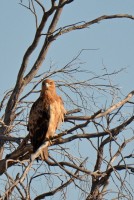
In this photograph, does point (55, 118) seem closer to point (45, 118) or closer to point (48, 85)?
point (45, 118)

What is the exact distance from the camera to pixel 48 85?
899cm

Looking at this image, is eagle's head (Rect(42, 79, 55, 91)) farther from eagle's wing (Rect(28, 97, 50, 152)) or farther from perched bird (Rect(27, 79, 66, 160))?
eagle's wing (Rect(28, 97, 50, 152))

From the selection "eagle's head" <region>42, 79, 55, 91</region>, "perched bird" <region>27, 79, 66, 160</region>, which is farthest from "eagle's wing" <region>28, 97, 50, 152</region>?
"eagle's head" <region>42, 79, 55, 91</region>

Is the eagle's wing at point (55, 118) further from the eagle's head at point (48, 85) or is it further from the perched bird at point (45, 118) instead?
the eagle's head at point (48, 85)

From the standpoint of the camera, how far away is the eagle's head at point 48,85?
8880 mm

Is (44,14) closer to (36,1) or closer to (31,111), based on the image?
(36,1)

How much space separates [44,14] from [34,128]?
151 cm

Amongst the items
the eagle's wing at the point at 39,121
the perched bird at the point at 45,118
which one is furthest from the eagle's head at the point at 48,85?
the eagle's wing at the point at 39,121

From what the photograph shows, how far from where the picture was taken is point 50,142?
806cm

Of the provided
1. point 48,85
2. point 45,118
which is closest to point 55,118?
point 45,118

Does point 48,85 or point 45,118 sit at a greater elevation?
point 48,85

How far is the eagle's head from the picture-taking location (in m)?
8.88

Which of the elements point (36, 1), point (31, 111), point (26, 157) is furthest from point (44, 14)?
point (26, 157)

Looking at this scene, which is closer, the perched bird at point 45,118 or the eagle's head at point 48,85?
the perched bird at point 45,118
